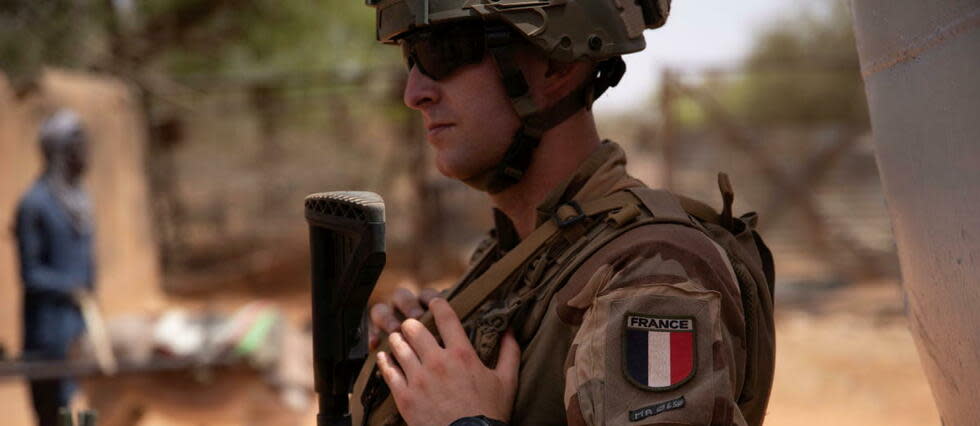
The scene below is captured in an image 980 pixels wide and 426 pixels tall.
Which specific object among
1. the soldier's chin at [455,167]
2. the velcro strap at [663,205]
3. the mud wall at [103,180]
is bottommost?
the mud wall at [103,180]

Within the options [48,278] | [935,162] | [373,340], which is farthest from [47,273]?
[935,162]

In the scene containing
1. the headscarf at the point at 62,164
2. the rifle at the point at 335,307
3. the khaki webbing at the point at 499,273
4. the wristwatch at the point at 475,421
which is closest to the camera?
the wristwatch at the point at 475,421

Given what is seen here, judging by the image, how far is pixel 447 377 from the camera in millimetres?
1656

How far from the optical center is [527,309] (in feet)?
5.74

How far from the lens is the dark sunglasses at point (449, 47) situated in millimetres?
1865

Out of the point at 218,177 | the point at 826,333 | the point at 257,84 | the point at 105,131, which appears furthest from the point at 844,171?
the point at 218,177

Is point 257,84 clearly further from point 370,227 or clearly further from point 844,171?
point 370,227

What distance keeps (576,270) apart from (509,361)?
178 mm

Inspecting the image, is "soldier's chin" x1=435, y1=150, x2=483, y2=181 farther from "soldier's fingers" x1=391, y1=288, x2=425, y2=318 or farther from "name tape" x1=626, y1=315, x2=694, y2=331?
"name tape" x1=626, y1=315, x2=694, y2=331

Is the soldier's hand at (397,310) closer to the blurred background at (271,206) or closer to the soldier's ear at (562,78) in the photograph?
the soldier's ear at (562,78)

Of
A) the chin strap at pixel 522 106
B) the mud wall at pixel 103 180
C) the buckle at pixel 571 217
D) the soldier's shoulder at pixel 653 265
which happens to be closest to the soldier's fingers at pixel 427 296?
the chin strap at pixel 522 106

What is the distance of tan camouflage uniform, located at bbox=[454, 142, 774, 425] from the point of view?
148cm

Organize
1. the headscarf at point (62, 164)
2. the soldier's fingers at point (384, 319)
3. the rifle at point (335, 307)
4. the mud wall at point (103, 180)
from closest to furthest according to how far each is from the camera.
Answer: the rifle at point (335, 307) < the soldier's fingers at point (384, 319) < the headscarf at point (62, 164) < the mud wall at point (103, 180)

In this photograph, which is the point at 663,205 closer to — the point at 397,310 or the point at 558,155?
the point at 558,155
